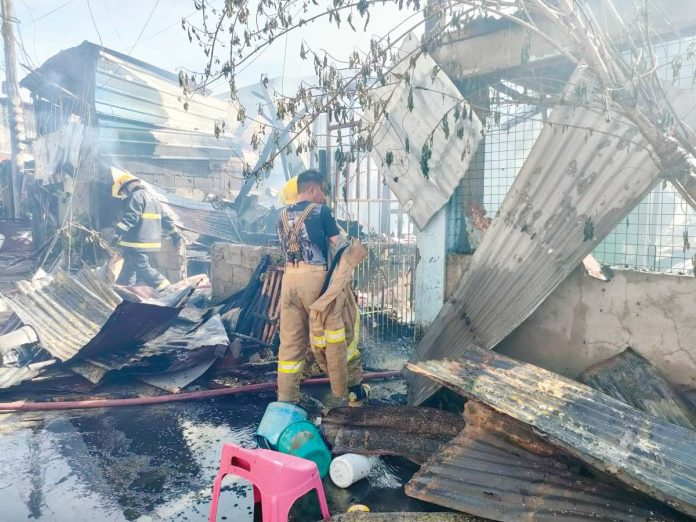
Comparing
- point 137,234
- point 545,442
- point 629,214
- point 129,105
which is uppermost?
point 129,105

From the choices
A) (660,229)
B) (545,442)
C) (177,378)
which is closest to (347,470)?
(545,442)

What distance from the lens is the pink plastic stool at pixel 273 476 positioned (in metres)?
2.35

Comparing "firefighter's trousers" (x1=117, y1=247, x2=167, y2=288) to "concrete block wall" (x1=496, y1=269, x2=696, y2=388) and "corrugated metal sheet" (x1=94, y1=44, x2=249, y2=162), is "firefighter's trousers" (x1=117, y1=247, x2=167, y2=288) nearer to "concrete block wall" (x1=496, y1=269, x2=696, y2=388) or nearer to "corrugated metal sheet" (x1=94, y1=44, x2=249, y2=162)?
"corrugated metal sheet" (x1=94, y1=44, x2=249, y2=162)

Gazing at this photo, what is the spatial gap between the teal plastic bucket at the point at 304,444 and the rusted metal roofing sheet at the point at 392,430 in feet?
0.81

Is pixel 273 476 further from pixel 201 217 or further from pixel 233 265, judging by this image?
pixel 201 217

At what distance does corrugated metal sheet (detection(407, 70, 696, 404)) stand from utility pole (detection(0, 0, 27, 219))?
1570 centimetres

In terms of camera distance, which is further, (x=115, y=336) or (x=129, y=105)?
(x=129, y=105)

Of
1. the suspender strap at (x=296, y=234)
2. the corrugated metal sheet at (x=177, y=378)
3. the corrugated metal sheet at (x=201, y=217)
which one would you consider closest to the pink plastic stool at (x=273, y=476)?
the suspender strap at (x=296, y=234)

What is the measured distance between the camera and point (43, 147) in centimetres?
1534

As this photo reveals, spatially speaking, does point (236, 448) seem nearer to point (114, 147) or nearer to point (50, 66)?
point (114, 147)

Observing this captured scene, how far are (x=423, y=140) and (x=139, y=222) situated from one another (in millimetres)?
6890

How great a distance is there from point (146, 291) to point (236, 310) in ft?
10.7

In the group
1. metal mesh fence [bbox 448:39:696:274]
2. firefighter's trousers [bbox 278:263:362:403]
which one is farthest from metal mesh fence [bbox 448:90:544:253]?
firefighter's trousers [bbox 278:263:362:403]

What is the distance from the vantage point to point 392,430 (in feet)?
12.1
